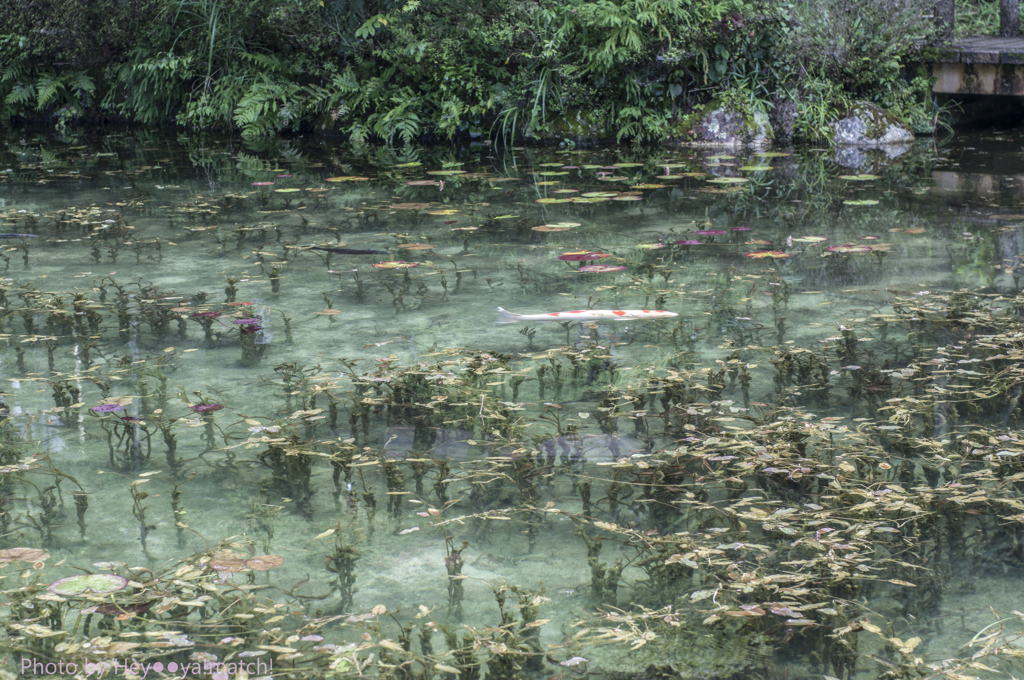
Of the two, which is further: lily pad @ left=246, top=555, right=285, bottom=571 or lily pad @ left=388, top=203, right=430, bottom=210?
lily pad @ left=388, top=203, right=430, bottom=210

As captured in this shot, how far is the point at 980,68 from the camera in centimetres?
1138

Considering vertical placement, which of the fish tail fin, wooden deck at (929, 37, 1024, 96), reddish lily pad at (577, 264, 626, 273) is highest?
wooden deck at (929, 37, 1024, 96)

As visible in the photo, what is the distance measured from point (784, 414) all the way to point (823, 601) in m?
1.10

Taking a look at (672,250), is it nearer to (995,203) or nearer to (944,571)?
(995,203)

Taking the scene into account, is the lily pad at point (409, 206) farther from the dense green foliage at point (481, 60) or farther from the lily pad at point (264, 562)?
the lily pad at point (264, 562)

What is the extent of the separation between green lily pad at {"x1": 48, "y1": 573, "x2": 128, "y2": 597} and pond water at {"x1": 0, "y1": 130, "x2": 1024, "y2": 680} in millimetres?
33

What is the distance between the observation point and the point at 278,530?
259cm

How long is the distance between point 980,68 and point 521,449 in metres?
11.1

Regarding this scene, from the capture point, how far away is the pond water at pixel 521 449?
2.11 meters

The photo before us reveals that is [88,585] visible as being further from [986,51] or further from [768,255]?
[986,51]

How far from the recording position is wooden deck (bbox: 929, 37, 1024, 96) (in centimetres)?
1101

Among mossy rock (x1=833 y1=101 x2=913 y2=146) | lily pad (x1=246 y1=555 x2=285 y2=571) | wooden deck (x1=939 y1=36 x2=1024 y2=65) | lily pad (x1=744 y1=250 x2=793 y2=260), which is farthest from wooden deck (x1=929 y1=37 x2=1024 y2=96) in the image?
lily pad (x1=246 y1=555 x2=285 y2=571)

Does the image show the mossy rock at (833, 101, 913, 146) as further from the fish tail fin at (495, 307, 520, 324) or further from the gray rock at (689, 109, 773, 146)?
the fish tail fin at (495, 307, 520, 324)

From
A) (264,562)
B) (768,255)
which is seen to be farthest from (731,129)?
(264,562)
